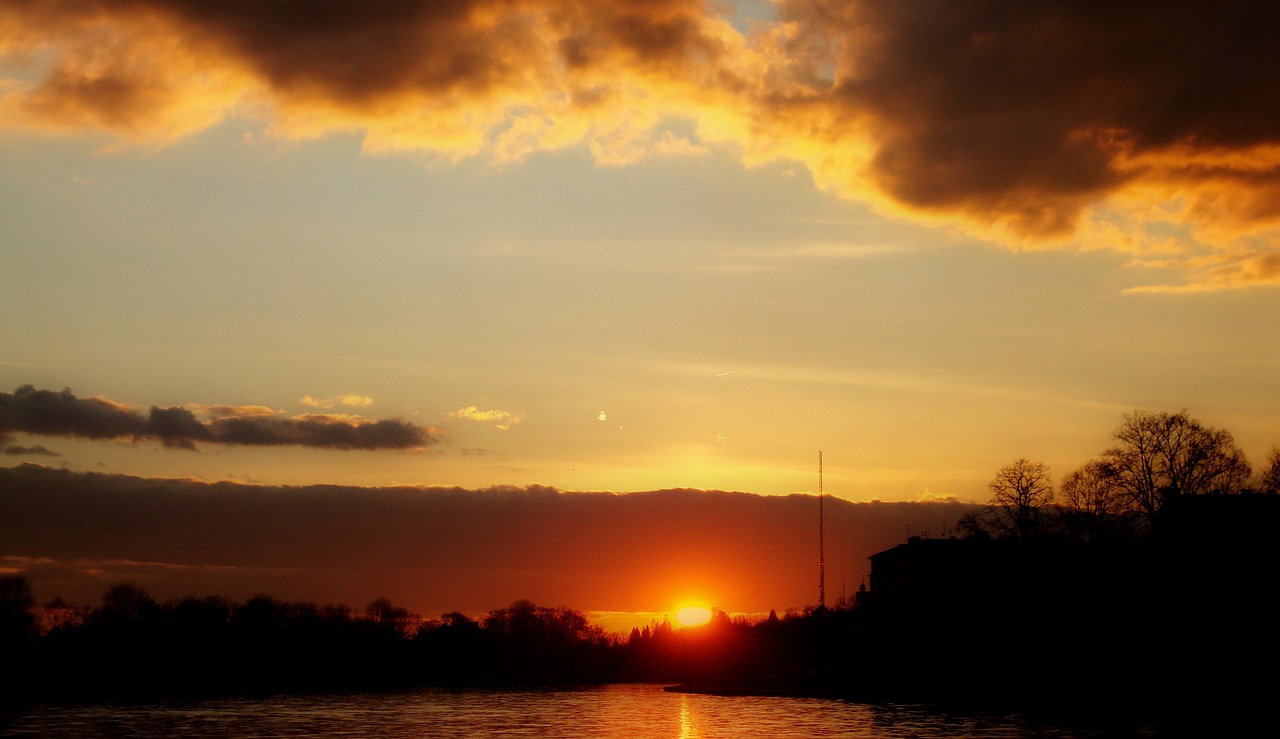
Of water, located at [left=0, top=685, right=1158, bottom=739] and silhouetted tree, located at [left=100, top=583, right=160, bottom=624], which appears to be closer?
water, located at [left=0, top=685, right=1158, bottom=739]

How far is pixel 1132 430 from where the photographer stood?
355 ft

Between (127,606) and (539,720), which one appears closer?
(539,720)

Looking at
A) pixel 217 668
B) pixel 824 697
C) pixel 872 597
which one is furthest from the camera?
pixel 217 668

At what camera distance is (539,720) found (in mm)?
125312

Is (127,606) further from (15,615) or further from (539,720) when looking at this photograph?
(539,720)

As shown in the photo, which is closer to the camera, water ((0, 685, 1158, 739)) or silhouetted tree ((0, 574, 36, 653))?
water ((0, 685, 1158, 739))

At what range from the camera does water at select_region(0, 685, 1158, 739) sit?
92750 millimetres

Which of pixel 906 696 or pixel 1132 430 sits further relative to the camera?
pixel 906 696

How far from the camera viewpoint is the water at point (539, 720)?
9275 centimetres

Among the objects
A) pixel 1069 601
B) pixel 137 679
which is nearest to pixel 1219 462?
pixel 1069 601

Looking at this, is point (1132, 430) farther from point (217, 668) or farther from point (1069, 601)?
point (217, 668)

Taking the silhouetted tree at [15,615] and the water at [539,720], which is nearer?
the water at [539,720]

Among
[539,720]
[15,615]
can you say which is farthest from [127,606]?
[539,720]

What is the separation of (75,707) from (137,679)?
39044 mm
